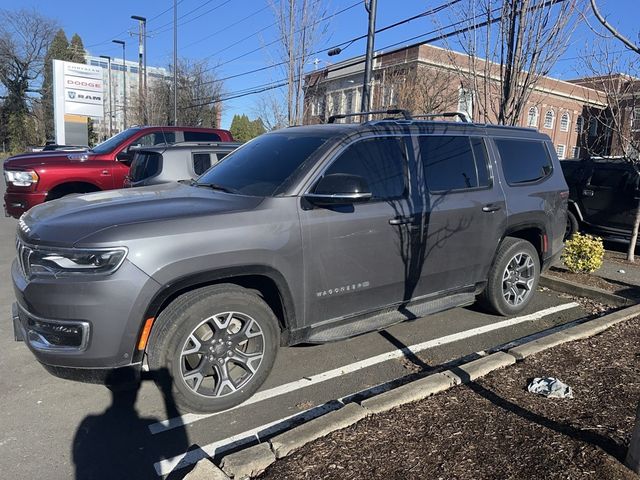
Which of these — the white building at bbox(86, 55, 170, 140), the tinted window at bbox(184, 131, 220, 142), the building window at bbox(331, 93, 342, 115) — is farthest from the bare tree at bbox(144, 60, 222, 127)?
the tinted window at bbox(184, 131, 220, 142)

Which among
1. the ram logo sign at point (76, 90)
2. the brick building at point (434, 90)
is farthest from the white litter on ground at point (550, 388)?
the ram logo sign at point (76, 90)

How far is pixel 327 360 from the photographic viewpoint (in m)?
4.14

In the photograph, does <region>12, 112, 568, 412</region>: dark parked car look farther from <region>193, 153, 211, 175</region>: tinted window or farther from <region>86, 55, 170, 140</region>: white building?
<region>86, 55, 170, 140</region>: white building

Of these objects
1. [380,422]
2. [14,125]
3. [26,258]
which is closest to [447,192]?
[380,422]

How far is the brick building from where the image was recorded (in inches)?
347

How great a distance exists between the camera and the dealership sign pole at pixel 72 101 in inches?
1232

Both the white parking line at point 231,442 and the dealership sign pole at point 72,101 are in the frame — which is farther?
the dealership sign pole at point 72,101

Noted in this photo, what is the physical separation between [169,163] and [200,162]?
0.53 m

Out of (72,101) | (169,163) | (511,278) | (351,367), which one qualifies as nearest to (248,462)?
(351,367)

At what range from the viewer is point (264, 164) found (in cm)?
394

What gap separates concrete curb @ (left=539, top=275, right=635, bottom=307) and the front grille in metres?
5.81

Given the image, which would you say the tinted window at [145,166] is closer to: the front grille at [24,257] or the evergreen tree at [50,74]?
the front grille at [24,257]

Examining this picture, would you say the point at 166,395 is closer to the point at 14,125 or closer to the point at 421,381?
the point at 421,381

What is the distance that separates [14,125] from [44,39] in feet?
34.8
